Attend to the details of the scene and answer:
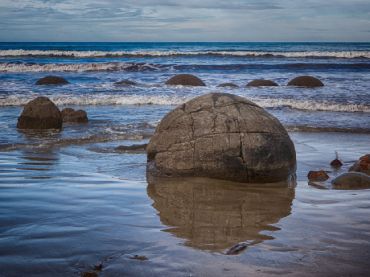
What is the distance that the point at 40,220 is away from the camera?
4957 millimetres

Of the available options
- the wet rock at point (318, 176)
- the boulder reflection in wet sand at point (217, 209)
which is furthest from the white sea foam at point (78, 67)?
the boulder reflection in wet sand at point (217, 209)

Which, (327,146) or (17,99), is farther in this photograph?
(17,99)

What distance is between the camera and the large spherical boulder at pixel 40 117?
466 inches

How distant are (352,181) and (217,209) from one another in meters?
2.14

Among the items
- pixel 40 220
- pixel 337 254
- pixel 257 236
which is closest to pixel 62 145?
pixel 40 220

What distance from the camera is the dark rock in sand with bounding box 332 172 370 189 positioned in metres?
6.65

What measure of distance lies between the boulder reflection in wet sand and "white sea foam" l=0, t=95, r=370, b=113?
9.61 meters

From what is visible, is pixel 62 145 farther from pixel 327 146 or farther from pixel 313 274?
pixel 313 274

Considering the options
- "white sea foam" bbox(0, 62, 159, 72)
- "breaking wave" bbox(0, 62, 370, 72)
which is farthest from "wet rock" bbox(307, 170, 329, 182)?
"white sea foam" bbox(0, 62, 159, 72)

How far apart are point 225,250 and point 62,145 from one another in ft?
20.7

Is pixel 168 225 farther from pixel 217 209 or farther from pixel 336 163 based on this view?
pixel 336 163

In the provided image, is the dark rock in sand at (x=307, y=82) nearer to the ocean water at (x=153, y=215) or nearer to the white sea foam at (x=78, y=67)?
→ the ocean water at (x=153, y=215)

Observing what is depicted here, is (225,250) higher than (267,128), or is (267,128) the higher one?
(267,128)

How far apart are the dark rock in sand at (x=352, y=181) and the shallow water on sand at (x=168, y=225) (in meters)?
0.21
